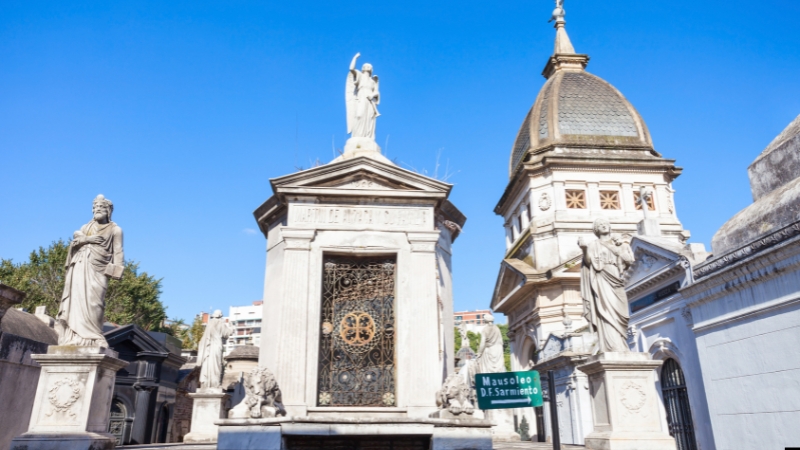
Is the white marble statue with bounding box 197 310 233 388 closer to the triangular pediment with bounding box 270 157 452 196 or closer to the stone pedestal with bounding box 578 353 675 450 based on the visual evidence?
the triangular pediment with bounding box 270 157 452 196

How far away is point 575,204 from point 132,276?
102 feet

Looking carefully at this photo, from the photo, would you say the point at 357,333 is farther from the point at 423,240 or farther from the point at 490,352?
the point at 490,352

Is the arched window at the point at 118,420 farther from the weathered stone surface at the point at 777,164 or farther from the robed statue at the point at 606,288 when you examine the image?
the weathered stone surface at the point at 777,164

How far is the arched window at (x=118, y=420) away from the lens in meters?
19.6

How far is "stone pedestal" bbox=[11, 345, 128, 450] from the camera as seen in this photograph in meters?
7.36

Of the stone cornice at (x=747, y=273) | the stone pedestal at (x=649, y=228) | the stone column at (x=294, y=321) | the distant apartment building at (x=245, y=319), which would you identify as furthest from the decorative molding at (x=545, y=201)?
the distant apartment building at (x=245, y=319)

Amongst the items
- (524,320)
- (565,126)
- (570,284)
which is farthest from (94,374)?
(565,126)

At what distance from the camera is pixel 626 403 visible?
8.27 metres

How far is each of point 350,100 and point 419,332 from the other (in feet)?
19.1

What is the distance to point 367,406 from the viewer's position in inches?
401

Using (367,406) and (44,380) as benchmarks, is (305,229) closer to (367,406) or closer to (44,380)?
(367,406)

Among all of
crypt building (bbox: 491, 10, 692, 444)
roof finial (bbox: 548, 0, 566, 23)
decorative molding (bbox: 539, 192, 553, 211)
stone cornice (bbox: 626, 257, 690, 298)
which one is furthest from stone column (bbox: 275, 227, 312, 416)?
roof finial (bbox: 548, 0, 566, 23)

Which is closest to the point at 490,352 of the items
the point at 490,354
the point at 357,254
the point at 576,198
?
the point at 490,354

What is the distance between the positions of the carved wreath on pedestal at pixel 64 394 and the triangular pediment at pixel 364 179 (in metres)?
4.84
